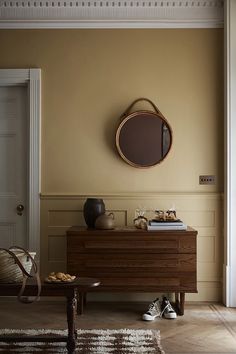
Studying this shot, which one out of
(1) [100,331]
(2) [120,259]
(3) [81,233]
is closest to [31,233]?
(3) [81,233]

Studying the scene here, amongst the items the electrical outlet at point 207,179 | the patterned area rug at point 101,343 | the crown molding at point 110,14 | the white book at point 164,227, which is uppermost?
the crown molding at point 110,14

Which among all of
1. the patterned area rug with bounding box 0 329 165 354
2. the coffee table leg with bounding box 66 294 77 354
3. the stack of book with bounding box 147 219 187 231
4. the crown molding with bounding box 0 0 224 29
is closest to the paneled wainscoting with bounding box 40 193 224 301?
the stack of book with bounding box 147 219 187 231

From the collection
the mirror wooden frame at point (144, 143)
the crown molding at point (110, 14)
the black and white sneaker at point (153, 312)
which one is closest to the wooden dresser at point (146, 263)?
the black and white sneaker at point (153, 312)

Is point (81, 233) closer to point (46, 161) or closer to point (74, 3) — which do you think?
point (46, 161)

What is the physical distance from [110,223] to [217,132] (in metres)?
1.36

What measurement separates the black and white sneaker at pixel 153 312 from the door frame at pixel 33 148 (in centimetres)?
118

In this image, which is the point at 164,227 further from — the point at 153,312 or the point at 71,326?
the point at 71,326

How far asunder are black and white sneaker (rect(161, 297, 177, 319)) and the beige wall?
66 centimetres

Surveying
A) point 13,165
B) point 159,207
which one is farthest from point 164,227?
point 13,165

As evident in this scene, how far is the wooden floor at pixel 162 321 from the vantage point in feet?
10.5

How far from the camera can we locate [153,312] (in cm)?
385

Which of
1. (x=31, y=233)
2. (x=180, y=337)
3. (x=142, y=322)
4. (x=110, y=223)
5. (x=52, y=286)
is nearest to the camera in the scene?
(x=52, y=286)

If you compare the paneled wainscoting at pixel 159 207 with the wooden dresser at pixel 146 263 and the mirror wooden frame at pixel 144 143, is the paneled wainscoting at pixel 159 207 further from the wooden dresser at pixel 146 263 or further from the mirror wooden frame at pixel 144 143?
the wooden dresser at pixel 146 263

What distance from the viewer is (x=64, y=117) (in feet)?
14.6
